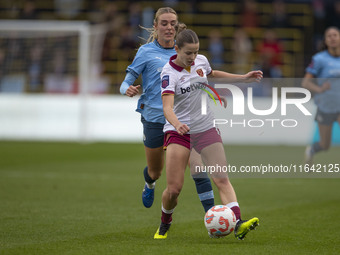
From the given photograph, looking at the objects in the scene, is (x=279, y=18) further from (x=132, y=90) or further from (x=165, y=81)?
(x=165, y=81)

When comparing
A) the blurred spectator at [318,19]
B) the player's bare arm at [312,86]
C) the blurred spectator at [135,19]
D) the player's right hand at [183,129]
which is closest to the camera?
the player's right hand at [183,129]

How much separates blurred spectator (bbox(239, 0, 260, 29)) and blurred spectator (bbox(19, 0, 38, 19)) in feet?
23.0

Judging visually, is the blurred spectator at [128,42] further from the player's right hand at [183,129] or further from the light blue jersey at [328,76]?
the player's right hand at [183,129]

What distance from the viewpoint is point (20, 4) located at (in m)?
24.6

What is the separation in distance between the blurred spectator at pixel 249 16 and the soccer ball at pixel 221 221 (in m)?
17.7


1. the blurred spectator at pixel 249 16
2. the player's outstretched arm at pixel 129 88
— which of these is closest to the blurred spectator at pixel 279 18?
the blurred spectator at pixel 249 16

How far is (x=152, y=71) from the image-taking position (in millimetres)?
7719

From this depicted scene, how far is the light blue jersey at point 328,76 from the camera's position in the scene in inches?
451

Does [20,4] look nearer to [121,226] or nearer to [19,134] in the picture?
[19,134]

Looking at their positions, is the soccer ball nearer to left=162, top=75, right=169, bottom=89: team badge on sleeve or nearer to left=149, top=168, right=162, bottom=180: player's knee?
left=162, top=75, right=169, bottom=89: team badge on sleeve

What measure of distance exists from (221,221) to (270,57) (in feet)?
51.2

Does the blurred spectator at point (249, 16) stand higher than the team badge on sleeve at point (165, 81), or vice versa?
the team badge on sleeve at point (165, 81)

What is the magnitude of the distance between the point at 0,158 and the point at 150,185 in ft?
27.0

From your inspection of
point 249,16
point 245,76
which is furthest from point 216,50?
point 245,76
